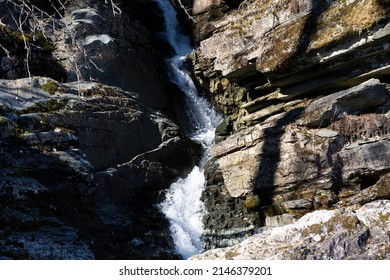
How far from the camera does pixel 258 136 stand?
1105 centimetres

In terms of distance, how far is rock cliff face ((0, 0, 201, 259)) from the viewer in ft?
25.5

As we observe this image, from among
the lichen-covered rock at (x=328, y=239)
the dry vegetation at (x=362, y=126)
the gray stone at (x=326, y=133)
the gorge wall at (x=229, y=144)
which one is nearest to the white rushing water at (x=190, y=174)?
the gorge wall at (x=229, y=144)

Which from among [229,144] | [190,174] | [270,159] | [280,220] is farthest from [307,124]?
[190,174]

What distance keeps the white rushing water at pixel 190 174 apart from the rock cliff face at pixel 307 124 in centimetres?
40

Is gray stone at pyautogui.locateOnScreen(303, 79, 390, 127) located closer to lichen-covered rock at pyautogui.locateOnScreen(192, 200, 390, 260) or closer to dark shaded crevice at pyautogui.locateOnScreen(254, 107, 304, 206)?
dark shaded crevice at pyautogui.locateOnScreen(254, 107, 304, 206)

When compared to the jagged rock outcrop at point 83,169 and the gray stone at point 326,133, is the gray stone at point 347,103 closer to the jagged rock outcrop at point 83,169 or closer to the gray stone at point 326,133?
the gray stone at point 326,133

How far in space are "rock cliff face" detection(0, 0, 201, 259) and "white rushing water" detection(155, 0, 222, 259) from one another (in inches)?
13.4

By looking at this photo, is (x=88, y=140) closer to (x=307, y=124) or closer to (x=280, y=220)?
A: (x=280, y=220)

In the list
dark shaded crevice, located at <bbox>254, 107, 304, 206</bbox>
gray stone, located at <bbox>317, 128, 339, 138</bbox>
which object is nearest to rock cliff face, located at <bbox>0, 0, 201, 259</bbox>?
dark shaded crevice, located at <bbox>254, 107, 304, 206</bbox>

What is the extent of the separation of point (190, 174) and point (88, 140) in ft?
11.6

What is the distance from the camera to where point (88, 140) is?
1205cm

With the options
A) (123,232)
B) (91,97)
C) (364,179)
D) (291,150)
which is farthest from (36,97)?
(364,179)

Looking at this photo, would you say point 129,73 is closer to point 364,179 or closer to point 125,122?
point 125,122

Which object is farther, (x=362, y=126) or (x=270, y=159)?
(x=270, y=159)
